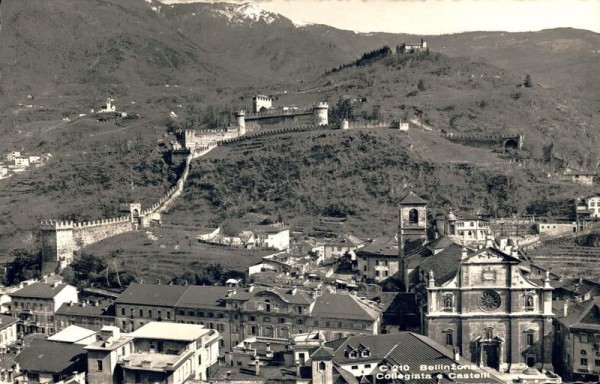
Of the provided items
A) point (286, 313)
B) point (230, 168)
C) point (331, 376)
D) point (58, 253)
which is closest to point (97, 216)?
point (58, 253)

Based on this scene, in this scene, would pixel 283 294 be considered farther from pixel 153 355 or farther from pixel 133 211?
pixel 133 211

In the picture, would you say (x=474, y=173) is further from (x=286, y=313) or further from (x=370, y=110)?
(x=286, y=313)

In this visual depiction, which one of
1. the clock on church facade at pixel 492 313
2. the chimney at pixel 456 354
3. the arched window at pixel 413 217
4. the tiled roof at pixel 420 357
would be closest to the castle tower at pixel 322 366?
the tiled roof at pixel 420 357

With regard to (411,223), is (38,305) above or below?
below

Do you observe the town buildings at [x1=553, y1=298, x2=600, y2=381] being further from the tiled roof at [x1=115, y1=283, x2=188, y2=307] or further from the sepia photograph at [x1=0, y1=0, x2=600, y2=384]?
the tiled roof at [x1=115, y1=283, x2=188, y2=307]

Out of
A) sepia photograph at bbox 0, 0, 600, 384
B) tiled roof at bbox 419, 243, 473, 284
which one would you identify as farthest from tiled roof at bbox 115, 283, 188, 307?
tiled roof at bbox 419, 243, 473, 284

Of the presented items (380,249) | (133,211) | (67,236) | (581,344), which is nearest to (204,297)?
Answer: (380,249)
